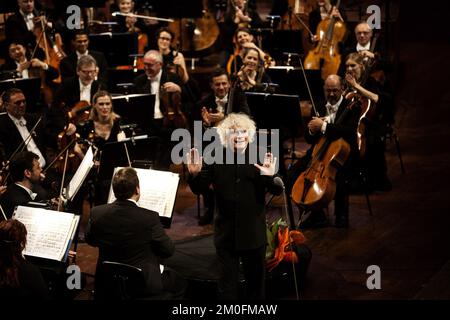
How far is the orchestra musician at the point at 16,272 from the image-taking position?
14.0 ft

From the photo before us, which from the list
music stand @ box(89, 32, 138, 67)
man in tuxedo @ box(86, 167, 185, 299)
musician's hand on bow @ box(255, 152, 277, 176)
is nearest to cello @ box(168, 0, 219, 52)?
music stand @ box(89, 32, 138, 67)

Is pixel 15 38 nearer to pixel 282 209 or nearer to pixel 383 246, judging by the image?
pixel 282 209

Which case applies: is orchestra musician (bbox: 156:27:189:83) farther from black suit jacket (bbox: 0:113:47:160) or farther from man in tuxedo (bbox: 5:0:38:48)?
black suit jacket (bbox: 0:113:47:160)

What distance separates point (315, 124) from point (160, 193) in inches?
59.4

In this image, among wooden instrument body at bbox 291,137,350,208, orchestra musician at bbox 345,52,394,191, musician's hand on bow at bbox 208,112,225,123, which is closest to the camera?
wooden instrument body at bbox 291,137,350,208

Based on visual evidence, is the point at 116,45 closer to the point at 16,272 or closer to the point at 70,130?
the point at 70,130

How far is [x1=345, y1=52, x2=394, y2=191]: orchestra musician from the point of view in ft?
22.1

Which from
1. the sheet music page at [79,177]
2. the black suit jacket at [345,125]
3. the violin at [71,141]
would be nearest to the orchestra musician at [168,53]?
the violin at [71,141]

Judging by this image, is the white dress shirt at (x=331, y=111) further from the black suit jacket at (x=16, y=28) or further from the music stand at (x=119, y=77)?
the black suit jacket at (x=16, y=28)

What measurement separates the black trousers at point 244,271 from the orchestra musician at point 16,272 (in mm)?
1054

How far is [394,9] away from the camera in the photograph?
10.2 metres

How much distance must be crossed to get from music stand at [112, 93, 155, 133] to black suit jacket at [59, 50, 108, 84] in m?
1.30
